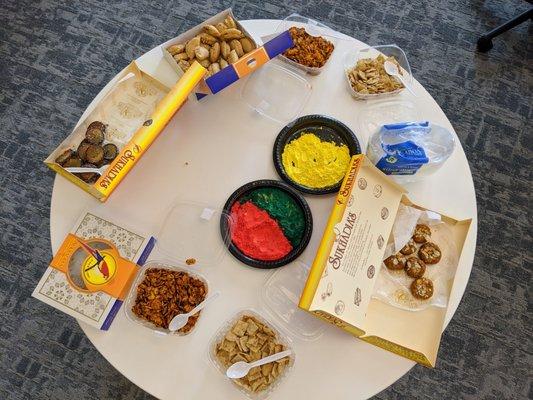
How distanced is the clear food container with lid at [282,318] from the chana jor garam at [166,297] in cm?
11

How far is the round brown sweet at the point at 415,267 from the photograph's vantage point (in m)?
1.26

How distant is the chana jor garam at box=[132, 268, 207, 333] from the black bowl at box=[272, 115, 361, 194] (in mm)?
417

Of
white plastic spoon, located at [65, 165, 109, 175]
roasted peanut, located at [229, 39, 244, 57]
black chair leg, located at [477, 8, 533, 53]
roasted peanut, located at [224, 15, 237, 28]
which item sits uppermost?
black chair leg, located at [477, 8, 533, 53]

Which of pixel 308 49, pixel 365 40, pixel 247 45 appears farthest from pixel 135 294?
pixel 365 40

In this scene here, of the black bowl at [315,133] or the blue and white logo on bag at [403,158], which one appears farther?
the black bowl at [315,133]

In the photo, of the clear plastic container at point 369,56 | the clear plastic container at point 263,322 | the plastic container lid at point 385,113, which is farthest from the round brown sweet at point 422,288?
the clear plastic container at point 369,56

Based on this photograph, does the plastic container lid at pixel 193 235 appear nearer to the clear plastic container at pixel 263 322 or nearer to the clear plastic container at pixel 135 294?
the clear plastic container at pixel 135 294

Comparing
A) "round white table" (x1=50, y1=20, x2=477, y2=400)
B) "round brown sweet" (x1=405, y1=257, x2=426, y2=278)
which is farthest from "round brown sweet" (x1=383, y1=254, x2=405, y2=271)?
"round white table" (x1=50, y1=20, x2=477, y2=400)

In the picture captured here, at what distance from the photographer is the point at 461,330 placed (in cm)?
193

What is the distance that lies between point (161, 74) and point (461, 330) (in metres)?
1.53

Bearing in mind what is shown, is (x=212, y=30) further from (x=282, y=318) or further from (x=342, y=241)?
(x=282, y=318)

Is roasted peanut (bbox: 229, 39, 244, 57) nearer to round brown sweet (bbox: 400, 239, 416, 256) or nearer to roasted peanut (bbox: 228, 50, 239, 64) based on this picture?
roasted peanut (bbox: 228, 50, 239, 64)

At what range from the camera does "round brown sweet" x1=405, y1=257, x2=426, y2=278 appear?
4.14ft

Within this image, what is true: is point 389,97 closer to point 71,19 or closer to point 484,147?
point 484,147
